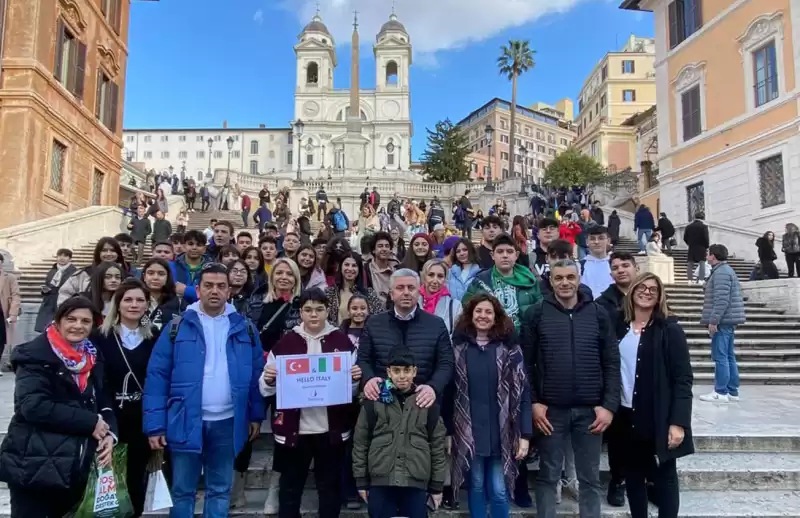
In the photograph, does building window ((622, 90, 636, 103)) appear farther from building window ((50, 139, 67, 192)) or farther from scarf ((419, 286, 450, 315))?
scarf ((419, 286, 450, 315))

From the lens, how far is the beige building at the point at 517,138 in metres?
90.9

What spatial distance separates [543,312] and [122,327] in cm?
308

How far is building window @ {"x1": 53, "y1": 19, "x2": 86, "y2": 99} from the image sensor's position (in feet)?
59.0

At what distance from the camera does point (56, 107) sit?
1780 centimetres

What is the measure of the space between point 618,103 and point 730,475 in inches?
2535

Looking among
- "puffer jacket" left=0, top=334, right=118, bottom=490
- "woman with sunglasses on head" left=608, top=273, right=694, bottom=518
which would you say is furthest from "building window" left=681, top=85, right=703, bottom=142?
"puffer jacket" left=0, top=334, right=118, bottom=490

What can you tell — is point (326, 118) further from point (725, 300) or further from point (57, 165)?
point (725, 300)

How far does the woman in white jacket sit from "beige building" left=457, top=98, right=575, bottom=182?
85.9 metres

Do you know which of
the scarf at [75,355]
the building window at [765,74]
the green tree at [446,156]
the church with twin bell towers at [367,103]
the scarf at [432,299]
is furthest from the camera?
the church with twin bell towers at [367,103]

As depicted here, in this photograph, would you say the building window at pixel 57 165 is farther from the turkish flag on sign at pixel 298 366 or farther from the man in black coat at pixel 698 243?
the man in black coat at pixel 698 243

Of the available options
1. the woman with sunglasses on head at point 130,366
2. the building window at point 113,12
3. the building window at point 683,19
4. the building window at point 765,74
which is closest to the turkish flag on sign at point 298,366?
the woman with sunglasses on head at point 130,366

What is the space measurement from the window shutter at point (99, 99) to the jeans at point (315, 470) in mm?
22098

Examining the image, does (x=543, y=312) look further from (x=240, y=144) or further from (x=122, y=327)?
(x=240, y=144)

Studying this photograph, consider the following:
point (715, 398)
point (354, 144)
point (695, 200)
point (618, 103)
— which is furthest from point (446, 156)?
point (715, 398)
